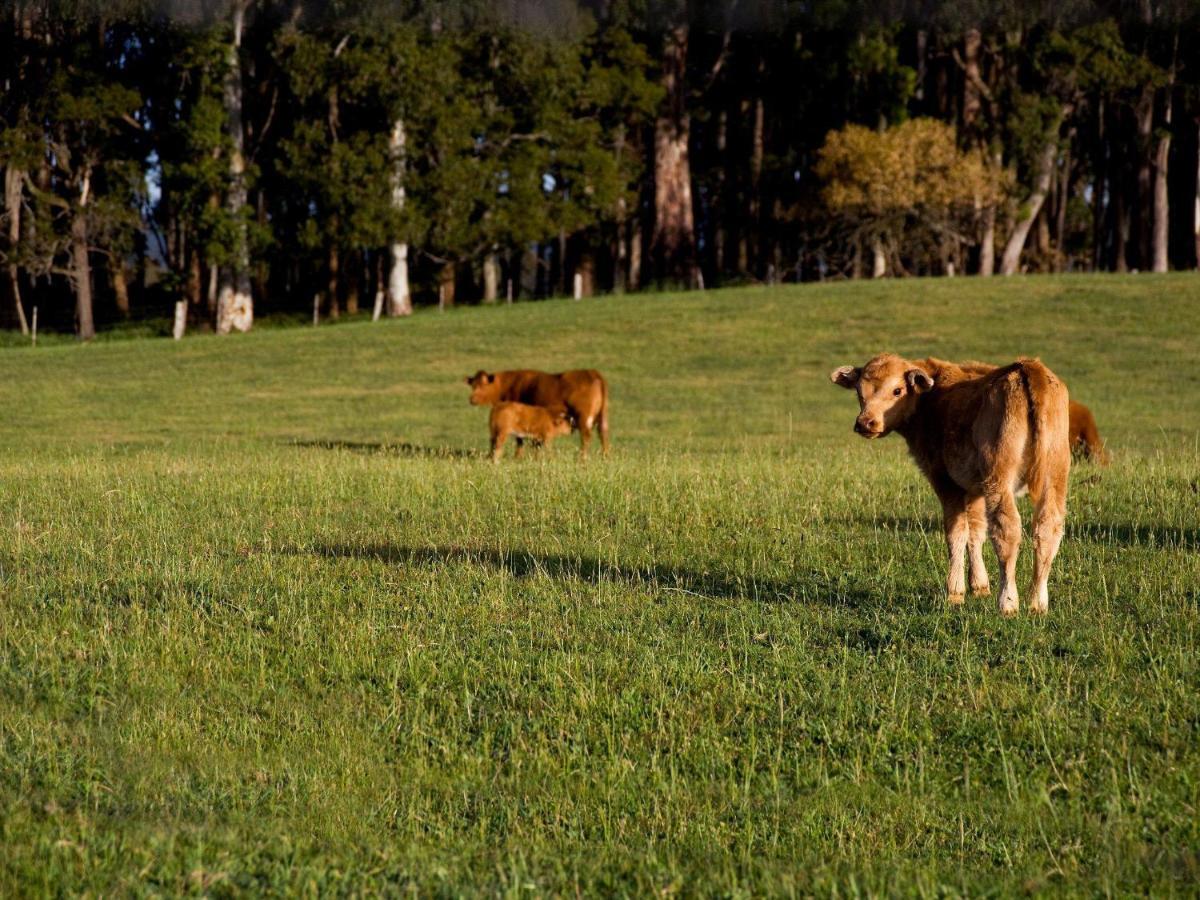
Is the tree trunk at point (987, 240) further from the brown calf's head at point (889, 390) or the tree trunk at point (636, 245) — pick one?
the brown calf's head at point (889, 390)

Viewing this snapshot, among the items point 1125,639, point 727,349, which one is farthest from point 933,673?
point 727,349

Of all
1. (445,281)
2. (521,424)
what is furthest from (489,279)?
(521,424)

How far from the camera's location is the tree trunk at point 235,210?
4684cm

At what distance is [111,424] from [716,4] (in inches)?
1425

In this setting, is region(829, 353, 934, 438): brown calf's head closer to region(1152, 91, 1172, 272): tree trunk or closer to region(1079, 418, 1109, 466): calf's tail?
region(1079, 418, 1109, 466): calf's tail

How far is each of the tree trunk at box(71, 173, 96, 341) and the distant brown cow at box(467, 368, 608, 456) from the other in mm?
30734

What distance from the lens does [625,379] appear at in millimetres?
34094

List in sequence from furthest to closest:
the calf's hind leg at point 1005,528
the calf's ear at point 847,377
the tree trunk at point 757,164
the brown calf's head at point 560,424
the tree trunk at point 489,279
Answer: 1. the tree trunk at point 757,164
2. the tree trunk at point 489,279
3. the brown calf's head at point 560,424
4. the calf's ear at point 847,377
5. the calf's hind leg at point 1005,528

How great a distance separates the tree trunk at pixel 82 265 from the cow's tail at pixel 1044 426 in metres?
44.2

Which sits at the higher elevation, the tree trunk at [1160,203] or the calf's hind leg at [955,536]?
the tree trunk at [1160,203]

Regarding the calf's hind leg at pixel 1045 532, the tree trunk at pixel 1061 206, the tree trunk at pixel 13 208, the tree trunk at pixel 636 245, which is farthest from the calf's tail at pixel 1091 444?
the tree trunk at pixel 1061 206

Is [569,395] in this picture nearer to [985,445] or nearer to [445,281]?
[985,445]

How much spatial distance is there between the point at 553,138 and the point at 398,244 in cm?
701

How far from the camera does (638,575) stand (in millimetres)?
9258
